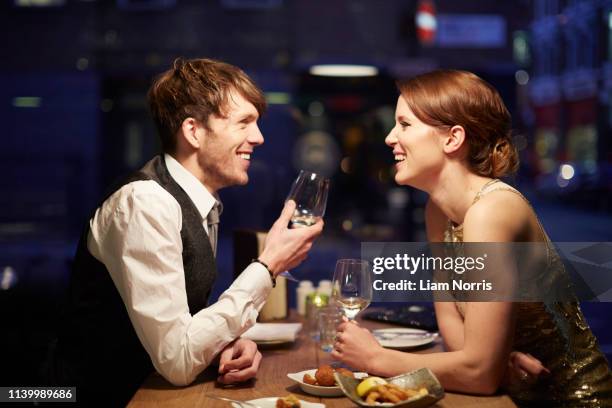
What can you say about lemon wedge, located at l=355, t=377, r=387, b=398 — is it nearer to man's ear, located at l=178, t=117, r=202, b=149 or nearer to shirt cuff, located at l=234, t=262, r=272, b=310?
shirt cuff, located at l=234, t=262, r=272, b=310

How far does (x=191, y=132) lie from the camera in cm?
206

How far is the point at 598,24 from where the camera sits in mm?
9398

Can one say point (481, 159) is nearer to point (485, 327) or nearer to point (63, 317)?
point (485, 327)

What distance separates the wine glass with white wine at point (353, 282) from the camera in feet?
5.72

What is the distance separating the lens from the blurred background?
8.88m

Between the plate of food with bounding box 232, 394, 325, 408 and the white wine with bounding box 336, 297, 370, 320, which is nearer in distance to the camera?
the plate of food with bounding box 232, 394, 325, 408

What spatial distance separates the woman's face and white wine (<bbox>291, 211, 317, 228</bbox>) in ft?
0.96

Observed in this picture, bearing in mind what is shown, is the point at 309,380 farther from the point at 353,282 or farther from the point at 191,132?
the point at 191,132

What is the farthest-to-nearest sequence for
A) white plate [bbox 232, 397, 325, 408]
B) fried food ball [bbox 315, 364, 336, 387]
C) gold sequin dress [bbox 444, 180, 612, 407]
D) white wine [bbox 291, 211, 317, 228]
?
white wine [bbox 291, 211, 317, 228]
gold sequin dress [bbox 444, 180, 612, 407]
fried food ball [bbox 315, 364, 336, 387]
white plate [bbox 232, 397, 325, 408]

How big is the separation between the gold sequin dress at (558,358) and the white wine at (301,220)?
19.4 inches

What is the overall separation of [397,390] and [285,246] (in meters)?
0.59

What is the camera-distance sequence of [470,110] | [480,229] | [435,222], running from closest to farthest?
1. [480,229]
2. [470,110]
3. [435,222]

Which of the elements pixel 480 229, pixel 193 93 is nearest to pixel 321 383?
pixel 480 229

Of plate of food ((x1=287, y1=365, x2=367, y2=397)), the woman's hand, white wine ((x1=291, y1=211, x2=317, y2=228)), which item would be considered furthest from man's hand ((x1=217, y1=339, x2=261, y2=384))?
white wine ((x1=291, y1=211, x2=317, y2=228))
